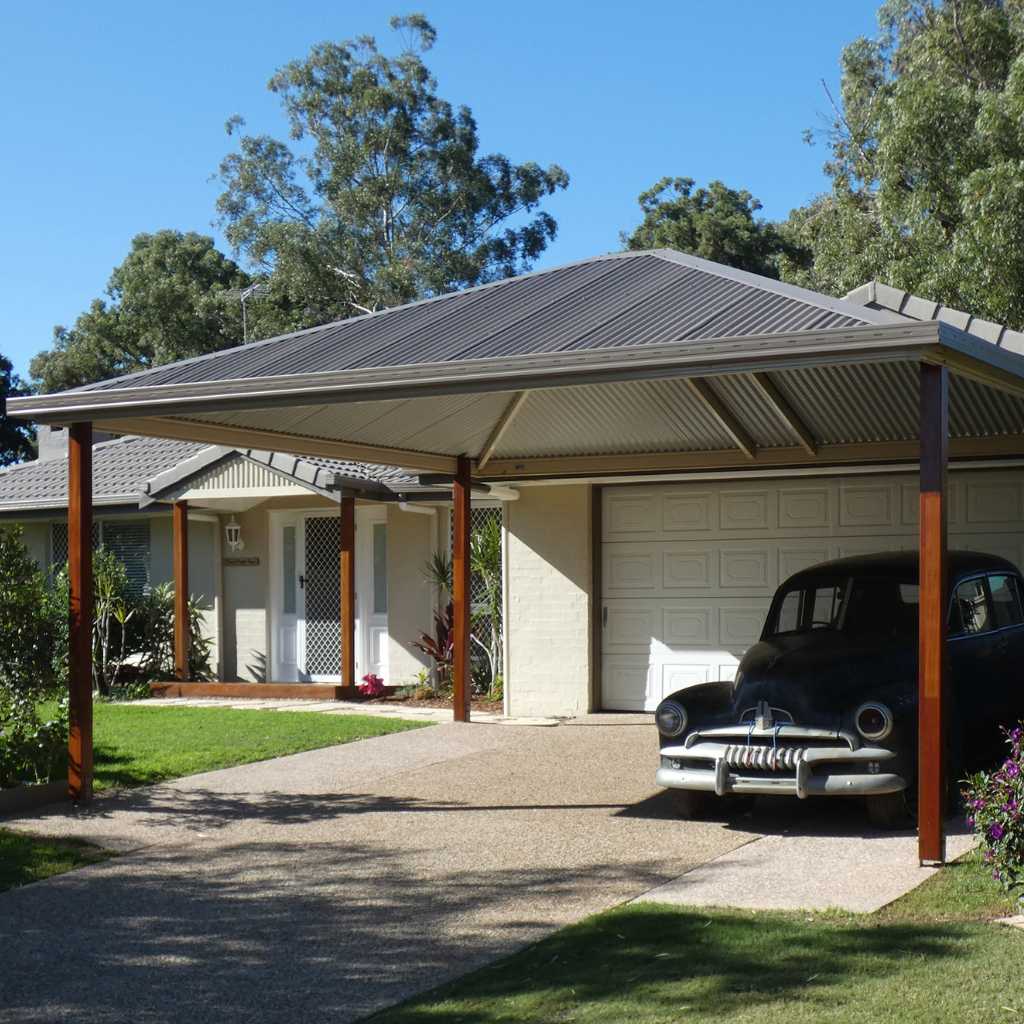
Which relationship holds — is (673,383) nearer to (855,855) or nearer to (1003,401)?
(1003,401)

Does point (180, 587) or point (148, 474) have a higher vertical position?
point (148, 474)

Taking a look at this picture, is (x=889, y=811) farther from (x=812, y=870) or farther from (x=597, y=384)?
(x=597, y=384)

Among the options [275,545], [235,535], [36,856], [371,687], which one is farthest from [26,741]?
[235,535]

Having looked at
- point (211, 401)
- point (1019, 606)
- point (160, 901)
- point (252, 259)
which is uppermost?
point (252, 259)

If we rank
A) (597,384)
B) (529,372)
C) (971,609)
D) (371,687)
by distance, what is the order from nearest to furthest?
1. (529,372)
2. (597,384)
3. (971,609)
4. (371,687)

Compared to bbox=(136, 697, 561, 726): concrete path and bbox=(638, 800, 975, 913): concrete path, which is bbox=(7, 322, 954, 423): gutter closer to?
bbox=(638, 800, 975, 913): concrete path

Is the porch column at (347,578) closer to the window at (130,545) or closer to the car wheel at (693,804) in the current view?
the window at (130,545)

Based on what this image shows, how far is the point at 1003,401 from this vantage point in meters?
11.3

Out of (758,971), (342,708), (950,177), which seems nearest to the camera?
(758,971)

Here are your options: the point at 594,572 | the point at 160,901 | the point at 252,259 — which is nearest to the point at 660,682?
the point at 594,572

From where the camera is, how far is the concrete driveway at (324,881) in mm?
5879

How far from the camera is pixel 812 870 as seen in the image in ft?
25.0

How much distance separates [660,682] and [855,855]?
22.2 ft

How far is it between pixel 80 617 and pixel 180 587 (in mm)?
8514
